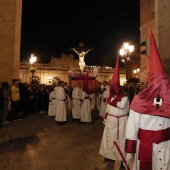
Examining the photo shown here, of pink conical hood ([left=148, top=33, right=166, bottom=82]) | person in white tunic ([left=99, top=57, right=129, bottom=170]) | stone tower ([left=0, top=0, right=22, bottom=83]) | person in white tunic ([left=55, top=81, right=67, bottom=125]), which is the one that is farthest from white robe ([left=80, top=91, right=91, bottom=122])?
pink conical hood ([left=148, top=33, right=166, bottom=82])

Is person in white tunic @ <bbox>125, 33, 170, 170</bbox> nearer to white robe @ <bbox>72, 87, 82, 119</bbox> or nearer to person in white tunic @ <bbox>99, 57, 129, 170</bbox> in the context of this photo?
person in white tunic @ <bbox>99, 57, 129, 170</bbox>

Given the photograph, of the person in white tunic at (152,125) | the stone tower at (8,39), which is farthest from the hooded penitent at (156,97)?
the stone tower at (8,39)

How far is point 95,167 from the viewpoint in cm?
518

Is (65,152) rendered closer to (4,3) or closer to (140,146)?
(140,146)

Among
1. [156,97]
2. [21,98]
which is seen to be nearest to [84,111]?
[21,98]

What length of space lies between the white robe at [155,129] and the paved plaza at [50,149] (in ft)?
7.73

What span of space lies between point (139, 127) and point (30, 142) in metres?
5.08

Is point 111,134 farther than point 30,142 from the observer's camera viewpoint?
No

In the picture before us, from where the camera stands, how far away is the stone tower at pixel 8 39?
14.0 meters

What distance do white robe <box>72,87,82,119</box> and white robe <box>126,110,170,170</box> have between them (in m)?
8.58

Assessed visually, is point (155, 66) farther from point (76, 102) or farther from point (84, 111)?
point (76, 102)

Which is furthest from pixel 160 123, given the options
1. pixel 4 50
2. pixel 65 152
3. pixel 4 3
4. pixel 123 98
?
pixel 4 3

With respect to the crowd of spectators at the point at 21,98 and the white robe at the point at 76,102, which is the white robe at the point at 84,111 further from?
the crowd of spectators at the point at 21,98

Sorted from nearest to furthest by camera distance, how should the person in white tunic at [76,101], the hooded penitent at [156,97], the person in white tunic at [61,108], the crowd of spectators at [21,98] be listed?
the hooded penitent at [156,97]
the crowd of spectators at [21,98]
the person in white tunic at [61,108]
the person in white tunic at [76,101]
